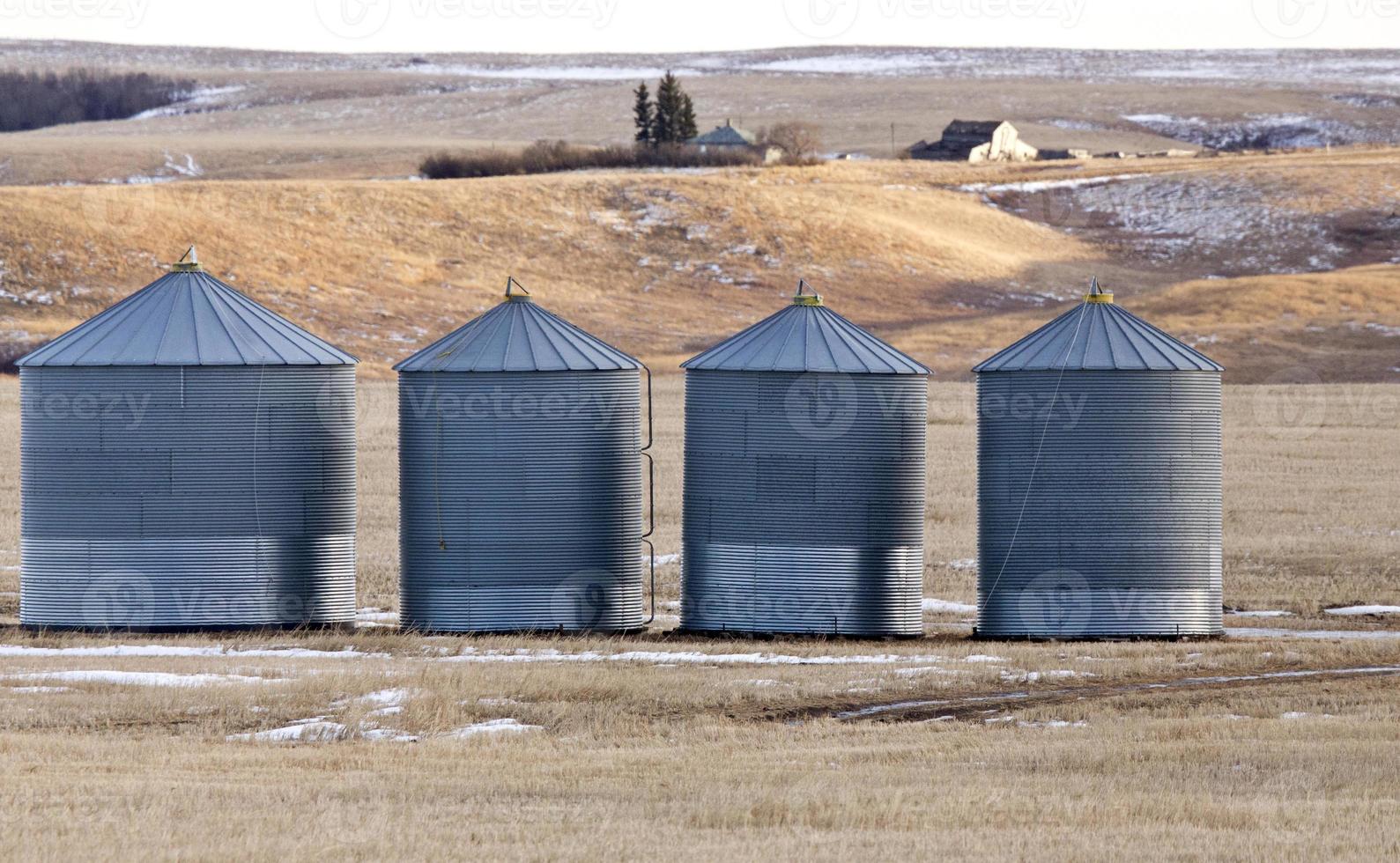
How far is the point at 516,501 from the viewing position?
26.4 metres

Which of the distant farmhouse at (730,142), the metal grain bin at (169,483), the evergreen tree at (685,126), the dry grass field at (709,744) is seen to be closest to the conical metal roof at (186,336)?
the metal grain bin at (169,483)

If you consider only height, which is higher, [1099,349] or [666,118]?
[666,118]

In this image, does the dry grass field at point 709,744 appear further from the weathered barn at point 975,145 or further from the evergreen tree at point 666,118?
the weathered barn at point 975,145

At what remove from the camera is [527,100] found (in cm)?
19975

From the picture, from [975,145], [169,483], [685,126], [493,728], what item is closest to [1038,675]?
[493,728]

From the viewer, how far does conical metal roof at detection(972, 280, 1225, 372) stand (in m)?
26.3

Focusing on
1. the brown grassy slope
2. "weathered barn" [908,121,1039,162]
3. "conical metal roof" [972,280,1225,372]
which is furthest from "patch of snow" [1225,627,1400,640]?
"weathered barn" [908,121,1039,162]

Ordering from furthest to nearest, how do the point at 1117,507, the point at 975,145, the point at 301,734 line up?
1. the point at 975,145
2. the point at 1117,507
3. the point at 301,734

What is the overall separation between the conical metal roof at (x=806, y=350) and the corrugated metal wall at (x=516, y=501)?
159cm

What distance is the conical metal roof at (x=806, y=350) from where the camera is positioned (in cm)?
2666

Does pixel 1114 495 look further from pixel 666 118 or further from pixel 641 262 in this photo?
pixel 666 118

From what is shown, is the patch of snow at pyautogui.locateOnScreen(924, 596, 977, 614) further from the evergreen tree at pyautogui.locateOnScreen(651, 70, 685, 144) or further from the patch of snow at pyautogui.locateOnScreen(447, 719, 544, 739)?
the evergreen tree at pyautogui.locateOnScreen(651, 70, 685, 144)

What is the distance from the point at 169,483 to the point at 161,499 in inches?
9.2

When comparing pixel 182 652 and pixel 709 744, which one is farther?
pixel 182 652
